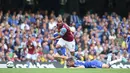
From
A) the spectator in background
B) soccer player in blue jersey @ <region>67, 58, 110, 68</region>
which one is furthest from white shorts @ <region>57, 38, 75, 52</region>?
the spectator in background

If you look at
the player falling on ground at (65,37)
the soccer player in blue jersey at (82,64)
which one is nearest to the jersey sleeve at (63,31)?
the player falling on ground at (65,37)

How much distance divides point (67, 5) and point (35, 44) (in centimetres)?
706

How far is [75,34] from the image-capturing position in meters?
24.5

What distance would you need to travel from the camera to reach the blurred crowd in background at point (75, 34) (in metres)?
22.6

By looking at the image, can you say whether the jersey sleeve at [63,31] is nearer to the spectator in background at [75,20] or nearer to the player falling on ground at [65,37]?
the player falling on ground at [65,37]

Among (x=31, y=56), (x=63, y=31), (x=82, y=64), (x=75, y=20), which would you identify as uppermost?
(x=75, y=20)

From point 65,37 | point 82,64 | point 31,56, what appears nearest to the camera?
point 65,37

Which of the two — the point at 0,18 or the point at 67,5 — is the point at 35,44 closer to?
the point at 0,18

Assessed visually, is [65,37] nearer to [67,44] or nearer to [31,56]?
[67,44]

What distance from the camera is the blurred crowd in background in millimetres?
22641

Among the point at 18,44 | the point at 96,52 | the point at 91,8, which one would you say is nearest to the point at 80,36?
the point at 96,52

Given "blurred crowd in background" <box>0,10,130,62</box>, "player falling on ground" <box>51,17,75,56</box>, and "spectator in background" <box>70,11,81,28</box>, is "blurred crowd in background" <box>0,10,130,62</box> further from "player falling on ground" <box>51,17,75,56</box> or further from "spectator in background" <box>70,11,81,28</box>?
"player falling on ground" <box>51,17,75,56</box>

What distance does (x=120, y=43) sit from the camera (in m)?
24.5

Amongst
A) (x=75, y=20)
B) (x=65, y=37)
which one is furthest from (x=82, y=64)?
(x=75, y=20)
